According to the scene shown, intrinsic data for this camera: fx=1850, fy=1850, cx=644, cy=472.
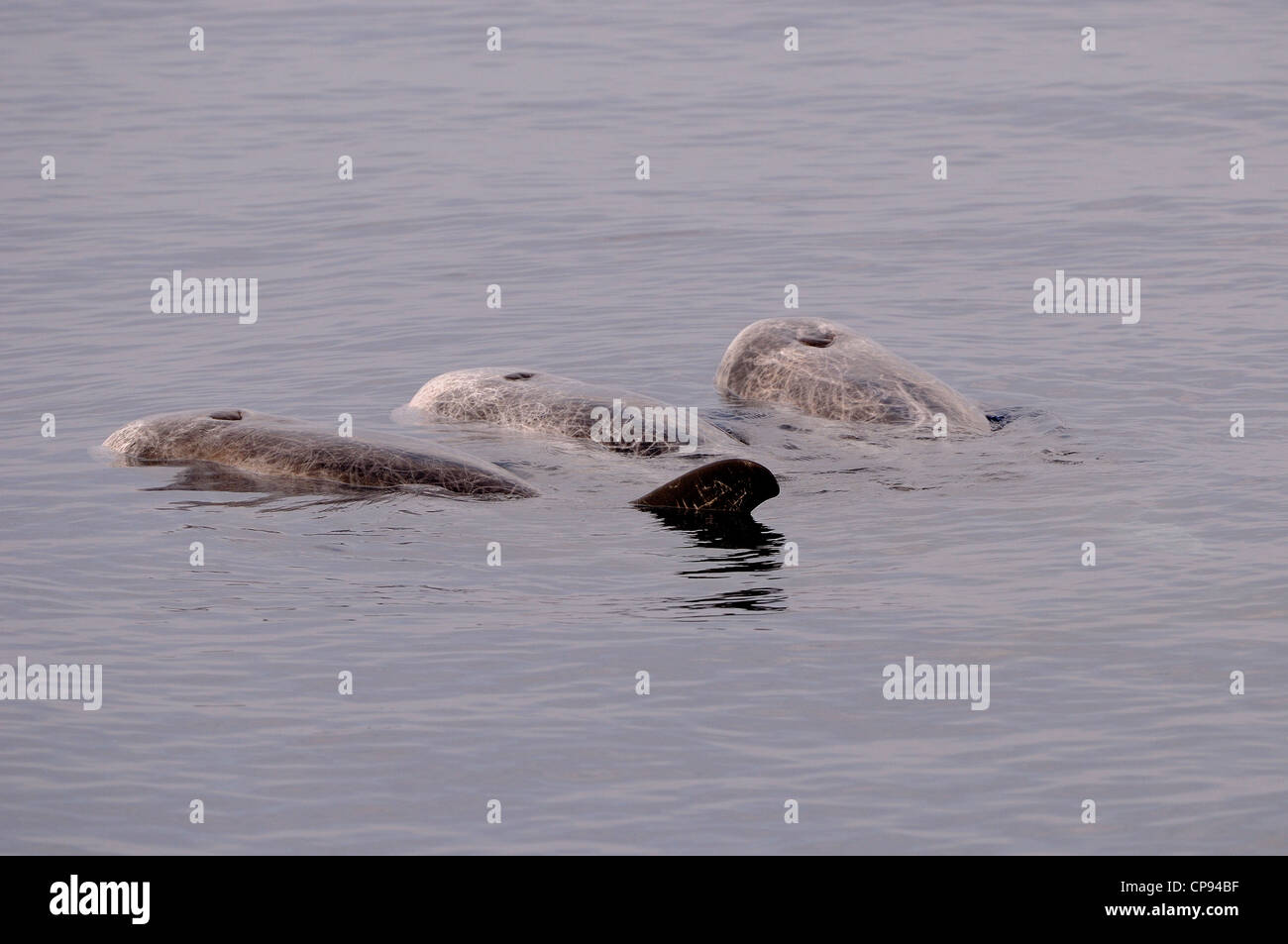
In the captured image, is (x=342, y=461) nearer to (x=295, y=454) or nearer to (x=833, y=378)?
(x=295, y=454)

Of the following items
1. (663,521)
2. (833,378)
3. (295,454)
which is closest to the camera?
(663,521)

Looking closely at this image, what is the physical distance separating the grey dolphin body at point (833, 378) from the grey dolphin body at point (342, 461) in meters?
2.81

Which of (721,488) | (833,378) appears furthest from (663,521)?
(833,378)

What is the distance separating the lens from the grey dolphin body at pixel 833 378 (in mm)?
15125

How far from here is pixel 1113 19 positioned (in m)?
40.6

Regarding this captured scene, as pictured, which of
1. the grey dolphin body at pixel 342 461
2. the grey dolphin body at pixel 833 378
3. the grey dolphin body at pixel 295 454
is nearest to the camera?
the grey dolphin body at pixel 342 461

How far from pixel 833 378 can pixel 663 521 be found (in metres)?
3.50

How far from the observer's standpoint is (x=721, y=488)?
12.6m

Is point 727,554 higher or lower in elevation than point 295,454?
lower

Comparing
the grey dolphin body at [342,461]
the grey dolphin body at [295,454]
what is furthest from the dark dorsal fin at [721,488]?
the grey dolphin body at [295,454]

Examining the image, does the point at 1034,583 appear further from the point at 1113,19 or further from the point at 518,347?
the point at 1113,19

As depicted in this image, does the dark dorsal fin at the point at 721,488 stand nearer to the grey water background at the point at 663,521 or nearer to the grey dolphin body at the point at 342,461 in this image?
the grey dolphin body at the point at 342,461

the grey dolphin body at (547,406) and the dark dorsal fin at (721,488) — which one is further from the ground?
the grey dolphin body at (547,406)
